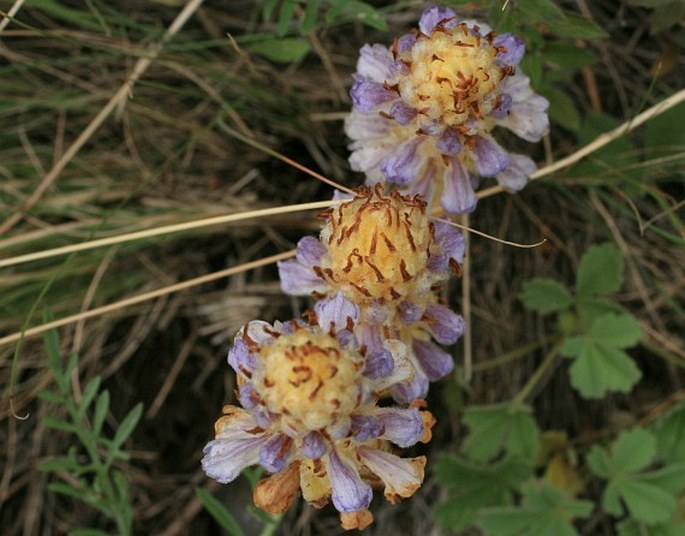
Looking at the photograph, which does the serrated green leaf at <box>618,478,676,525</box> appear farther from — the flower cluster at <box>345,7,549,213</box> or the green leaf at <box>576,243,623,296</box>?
the flower cluster at <box>345,7,549,213</box>

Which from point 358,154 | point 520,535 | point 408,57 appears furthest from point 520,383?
point 408,57

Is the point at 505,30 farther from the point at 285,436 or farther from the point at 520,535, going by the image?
the point at 520,535

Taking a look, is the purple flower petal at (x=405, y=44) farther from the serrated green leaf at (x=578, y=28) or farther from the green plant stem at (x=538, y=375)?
the green plant stem at (x=538, y=375)

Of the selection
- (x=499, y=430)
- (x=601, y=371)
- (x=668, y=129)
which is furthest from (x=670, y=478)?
(x=668, y=129)

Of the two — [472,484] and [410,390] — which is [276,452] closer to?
[410,390]

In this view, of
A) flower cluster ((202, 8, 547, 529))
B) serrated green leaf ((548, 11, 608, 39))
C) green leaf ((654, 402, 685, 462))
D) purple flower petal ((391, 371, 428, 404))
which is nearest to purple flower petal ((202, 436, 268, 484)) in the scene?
flower cluster ((202, 8, 547, 529))

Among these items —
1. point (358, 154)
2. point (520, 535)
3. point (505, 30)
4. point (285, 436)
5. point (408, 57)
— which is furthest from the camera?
point (520, 535)
